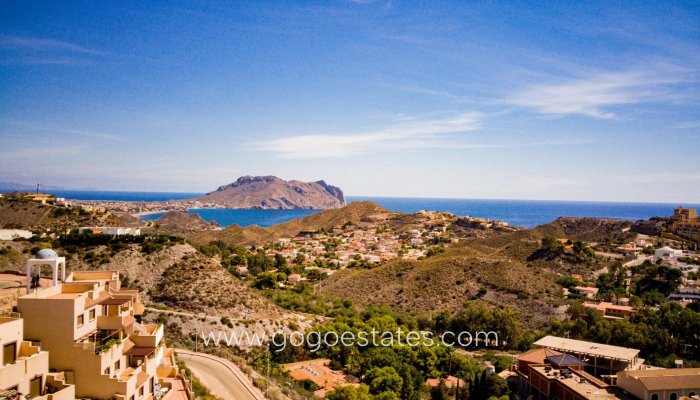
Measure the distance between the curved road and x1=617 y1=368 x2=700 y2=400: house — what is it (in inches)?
608

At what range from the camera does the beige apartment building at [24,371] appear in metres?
8.06

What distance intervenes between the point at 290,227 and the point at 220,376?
89.6 meters

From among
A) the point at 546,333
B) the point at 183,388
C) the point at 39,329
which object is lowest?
the point at 546,333

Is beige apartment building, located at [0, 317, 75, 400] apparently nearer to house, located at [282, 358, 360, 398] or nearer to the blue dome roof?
the blue dome roof

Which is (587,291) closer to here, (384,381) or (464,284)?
(464,284)

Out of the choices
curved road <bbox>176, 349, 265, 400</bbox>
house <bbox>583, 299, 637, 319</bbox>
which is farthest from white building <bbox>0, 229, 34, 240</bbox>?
house <bbox>583, 299, 637, 319</bbox>

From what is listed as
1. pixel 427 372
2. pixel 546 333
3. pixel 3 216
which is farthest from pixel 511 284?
pixel 3 216

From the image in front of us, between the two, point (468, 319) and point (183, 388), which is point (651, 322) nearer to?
point (468, 319)

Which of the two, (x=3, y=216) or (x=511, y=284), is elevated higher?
(x=3, y=216)

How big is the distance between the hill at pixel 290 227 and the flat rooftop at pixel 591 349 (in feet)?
212

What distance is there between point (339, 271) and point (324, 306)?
60.5ft

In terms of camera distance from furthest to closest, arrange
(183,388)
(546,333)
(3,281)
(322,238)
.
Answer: (322,238), (546,333), (183,388), (3,281)

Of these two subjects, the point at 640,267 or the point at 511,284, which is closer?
→ the point at 511,284

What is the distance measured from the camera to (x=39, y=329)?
972 centimetres
